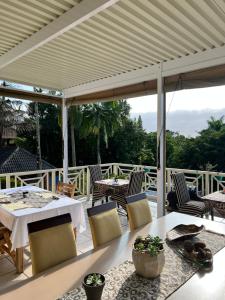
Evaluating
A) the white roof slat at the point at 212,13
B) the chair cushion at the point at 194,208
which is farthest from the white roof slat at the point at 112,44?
the chair cushion at the point at 194,208

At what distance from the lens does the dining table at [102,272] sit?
1292 millimetres

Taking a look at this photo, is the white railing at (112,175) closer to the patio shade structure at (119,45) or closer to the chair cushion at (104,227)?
the patio shade structure at (119,45)

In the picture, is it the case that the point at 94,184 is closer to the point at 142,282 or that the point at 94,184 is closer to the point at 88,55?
the point at 88,55

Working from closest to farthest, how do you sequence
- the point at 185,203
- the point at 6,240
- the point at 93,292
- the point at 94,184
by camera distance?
the point at 93,292 → the point at 6,240 → the point at 185,203 → the point at 94,184

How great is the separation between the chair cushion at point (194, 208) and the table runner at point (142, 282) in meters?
2.55

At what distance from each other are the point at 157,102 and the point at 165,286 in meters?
3.20

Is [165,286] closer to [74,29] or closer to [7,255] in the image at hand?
[7,255]

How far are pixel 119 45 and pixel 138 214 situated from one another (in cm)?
230

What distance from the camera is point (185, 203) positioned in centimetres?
435

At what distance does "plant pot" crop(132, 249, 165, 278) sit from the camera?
144cm

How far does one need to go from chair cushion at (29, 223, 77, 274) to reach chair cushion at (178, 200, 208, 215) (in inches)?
110

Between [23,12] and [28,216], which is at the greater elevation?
[23,12]

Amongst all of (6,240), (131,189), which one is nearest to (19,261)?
(6,240)

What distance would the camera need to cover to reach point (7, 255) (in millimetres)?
3271
